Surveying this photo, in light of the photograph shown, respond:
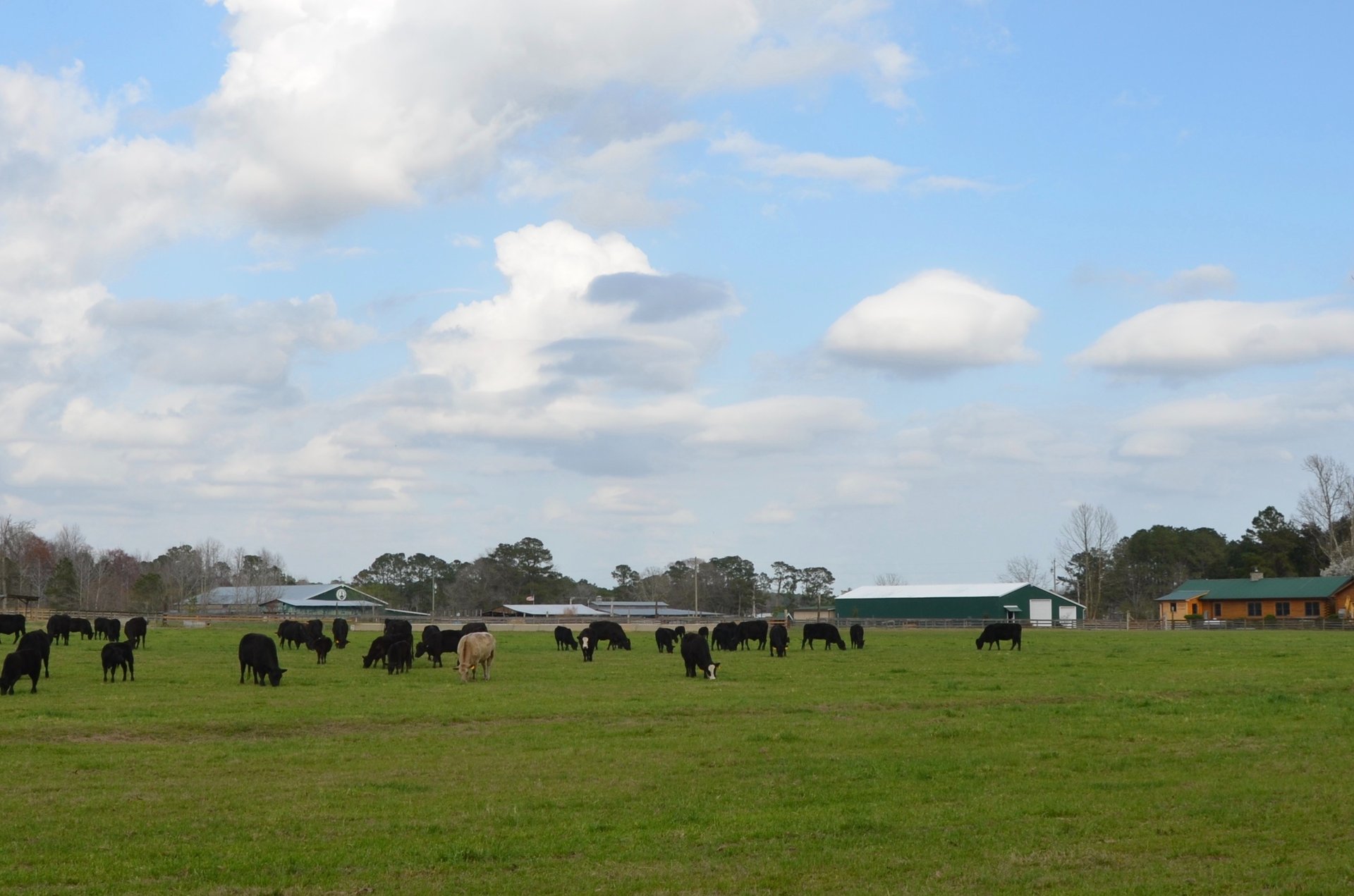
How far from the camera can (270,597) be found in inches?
5684

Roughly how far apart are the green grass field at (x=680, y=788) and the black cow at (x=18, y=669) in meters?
0.66

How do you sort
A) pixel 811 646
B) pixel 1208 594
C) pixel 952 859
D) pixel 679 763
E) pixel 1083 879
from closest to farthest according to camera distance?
pixel 1083 879 → pixel 952 859 → pixel 679 763 → pixel 811 646 → pixel 1208 594

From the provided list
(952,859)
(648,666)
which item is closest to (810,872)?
(952,859)

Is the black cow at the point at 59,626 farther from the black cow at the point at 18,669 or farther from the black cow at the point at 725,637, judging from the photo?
the black cow at the point at 725,637

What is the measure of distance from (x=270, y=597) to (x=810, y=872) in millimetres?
143835

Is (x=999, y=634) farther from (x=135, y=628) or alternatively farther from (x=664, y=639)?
(x=135, y=628)

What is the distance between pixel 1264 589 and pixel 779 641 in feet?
253

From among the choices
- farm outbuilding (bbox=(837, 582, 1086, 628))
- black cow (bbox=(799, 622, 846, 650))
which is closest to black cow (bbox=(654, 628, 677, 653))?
black cow (bbox=(799, 622, 846, 650))

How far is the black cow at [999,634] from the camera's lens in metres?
45.9

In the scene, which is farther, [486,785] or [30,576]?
[30,576]

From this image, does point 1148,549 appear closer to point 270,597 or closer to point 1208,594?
point 1208,594

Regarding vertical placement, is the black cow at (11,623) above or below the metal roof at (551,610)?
above

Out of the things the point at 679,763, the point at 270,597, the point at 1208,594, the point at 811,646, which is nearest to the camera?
the point at 679,763

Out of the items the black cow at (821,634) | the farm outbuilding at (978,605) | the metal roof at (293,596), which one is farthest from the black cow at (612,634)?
the metal roof at (293,596)
